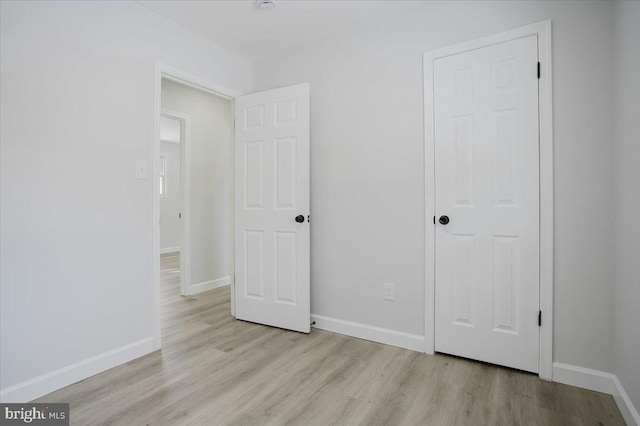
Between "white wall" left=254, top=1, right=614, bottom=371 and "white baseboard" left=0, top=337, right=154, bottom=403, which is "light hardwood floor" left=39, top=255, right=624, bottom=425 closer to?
"white baseboard" left=0, top=337, right=154, bottom=403

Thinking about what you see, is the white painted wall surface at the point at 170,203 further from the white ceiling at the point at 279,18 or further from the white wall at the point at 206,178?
the white ceiling at the point at 279,18

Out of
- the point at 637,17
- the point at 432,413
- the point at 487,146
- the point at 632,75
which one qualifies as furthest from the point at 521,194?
the point at 432,413

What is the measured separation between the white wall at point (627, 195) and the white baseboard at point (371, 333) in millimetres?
1099

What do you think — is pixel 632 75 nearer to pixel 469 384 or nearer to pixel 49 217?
pixel 469 384

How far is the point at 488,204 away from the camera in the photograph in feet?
6.84

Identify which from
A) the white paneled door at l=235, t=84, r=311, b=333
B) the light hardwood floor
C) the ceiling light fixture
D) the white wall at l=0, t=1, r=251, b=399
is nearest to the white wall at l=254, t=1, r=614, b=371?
the white paneled door at l=235, t=84, r=311, b=333

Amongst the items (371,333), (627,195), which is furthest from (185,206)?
(627,195)

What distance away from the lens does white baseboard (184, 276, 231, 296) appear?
12.6 ft

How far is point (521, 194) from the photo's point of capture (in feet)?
6.52

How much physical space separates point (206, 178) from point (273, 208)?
5.84ft

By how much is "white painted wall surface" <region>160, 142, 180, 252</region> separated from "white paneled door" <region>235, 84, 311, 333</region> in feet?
17.4

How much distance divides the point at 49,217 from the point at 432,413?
236cm

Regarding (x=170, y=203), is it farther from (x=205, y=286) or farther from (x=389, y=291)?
(x=389, y=291)

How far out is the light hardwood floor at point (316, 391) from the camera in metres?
1.59
